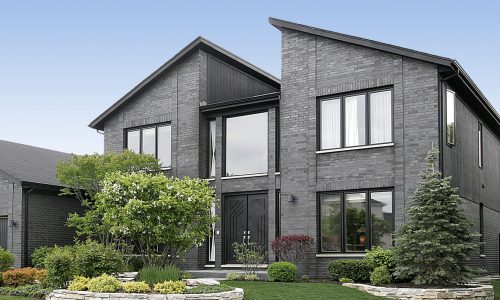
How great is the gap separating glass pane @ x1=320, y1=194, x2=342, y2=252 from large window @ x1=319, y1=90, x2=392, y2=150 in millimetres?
1629

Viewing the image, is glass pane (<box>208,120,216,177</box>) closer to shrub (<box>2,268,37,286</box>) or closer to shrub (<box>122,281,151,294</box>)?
shrub (<box>2,268,37,286</box>)

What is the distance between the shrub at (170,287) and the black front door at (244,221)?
7206 mm

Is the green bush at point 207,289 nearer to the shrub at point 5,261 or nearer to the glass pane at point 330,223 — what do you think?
the glass pane at point 330,223

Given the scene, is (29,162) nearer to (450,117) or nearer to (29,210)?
(29,210)

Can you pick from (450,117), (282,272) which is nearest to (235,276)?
(282,272)

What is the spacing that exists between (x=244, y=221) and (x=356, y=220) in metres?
4.30

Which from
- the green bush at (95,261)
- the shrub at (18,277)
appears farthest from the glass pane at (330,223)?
the shrub at (18,277)

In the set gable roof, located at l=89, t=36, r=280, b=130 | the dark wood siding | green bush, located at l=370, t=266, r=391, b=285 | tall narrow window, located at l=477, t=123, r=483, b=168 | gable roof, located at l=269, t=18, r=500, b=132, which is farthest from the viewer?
tall narrow window, located at l=477, t=123, r=483, b=168

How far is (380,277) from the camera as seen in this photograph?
1675cm

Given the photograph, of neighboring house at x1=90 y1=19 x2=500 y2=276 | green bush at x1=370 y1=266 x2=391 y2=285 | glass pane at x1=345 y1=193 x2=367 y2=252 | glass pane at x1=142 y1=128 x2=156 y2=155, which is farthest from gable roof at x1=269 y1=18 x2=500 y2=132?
glass pane at x1=142 y1=128 x2=156 y2=155

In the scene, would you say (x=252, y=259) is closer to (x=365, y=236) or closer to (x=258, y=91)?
(x=365, y=236)

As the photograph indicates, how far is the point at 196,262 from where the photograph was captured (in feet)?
75.2

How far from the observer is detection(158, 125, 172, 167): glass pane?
24516mm

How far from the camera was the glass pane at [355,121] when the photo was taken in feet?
65.1
